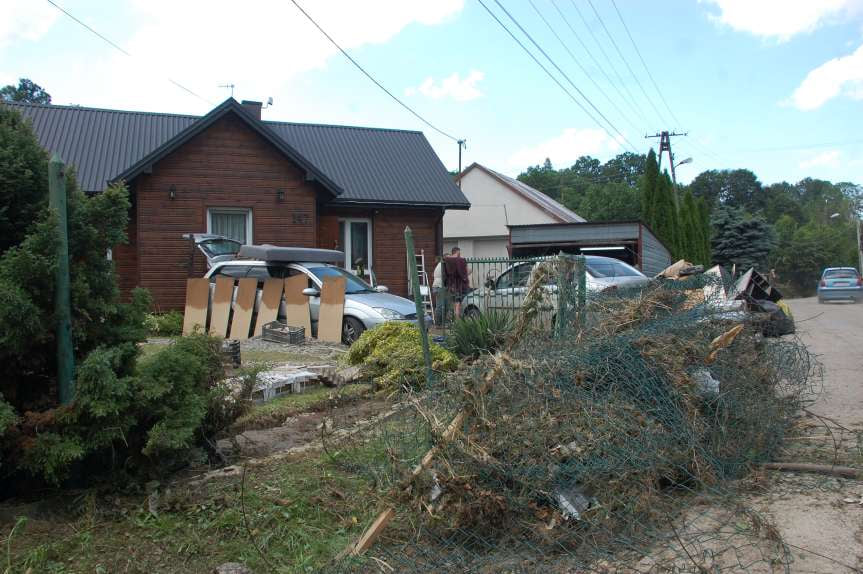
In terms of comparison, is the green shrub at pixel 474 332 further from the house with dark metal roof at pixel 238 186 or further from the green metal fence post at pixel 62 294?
the house with dark metal roof at pixel 238 186

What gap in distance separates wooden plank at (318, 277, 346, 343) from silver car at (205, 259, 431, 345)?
0.12 metres

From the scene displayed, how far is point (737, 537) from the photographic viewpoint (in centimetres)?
363

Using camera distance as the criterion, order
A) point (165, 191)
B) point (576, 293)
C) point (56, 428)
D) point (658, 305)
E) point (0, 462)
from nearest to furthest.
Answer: point (0, 462)
point (56, 428)
point (658, 305)
point (576, 293)
point (165, 191)

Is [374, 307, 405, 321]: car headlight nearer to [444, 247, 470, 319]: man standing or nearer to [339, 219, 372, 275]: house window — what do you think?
[444, 247, 470, 319]: man standing

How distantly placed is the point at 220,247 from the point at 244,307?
117 inches

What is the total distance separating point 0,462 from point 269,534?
141cm

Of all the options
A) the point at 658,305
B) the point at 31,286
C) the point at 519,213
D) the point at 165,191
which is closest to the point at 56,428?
the point at 31,286

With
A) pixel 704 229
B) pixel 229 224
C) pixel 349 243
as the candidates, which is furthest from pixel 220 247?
pixel 704 229

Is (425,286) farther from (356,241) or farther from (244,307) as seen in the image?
(244,307)

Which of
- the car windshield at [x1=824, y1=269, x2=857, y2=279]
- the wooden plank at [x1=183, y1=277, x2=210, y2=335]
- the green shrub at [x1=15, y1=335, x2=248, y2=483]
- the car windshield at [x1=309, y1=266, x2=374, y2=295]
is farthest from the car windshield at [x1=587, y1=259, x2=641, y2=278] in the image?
the car windshield at [x1=824, y1=269, x2=857, y2=279]

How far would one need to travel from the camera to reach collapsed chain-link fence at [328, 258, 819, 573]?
3.46 metres

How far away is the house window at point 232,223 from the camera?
51.7 ft

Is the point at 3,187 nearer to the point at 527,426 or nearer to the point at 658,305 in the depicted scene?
the point at 527,426

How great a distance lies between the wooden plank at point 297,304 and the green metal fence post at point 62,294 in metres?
7.53
